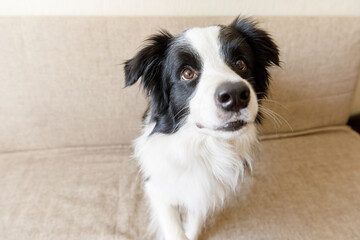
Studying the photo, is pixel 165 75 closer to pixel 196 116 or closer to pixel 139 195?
pixel 196 116

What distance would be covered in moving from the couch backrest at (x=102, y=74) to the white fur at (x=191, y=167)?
49 cm

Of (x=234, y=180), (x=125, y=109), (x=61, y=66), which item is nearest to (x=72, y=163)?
(x=125, y=109)

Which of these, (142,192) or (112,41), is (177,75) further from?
(142,192)

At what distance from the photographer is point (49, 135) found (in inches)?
75.4

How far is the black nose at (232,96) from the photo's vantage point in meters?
0.99

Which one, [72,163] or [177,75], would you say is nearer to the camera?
[177,75]

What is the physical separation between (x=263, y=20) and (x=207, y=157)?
41.7 inches

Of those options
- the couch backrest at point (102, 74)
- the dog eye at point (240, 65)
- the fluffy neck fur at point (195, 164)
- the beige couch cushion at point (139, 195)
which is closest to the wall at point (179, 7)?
the couch backrest at point (102, 74)

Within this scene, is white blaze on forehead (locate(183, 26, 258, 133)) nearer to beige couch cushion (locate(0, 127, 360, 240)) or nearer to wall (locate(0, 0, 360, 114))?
wall (locate(0, 0, 360, 114))

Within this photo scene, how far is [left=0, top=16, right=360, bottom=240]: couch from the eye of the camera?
1.47 m

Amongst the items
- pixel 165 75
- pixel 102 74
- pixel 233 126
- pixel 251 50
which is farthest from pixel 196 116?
pixel 102 74

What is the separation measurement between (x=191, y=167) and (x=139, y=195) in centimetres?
47

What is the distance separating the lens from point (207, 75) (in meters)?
1.16

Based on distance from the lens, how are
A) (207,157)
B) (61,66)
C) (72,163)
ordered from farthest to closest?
(72,163) → (61,66) → (207,157)
